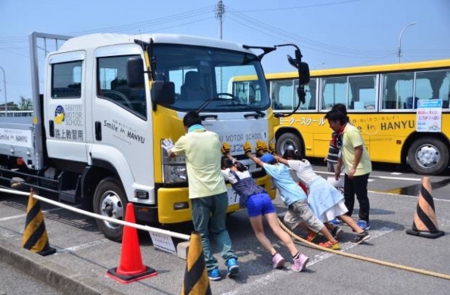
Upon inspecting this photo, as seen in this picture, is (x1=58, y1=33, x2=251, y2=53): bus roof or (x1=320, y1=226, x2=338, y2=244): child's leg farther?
(x1=320, y1=226, x2=338, y2=244): child's leg

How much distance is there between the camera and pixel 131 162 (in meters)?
5.14

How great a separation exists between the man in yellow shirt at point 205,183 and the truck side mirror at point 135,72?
738 millimetres

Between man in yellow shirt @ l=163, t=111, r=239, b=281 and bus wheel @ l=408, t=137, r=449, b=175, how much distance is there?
823 centimetres

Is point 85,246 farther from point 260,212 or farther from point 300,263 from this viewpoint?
point 300,263

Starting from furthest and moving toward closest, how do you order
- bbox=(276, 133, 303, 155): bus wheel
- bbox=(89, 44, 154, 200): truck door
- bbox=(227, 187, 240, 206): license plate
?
bbox=(276, 133, 303, 155): bus wheel < bbox=(227, 187, 240, 206): license plate < bbox=(89, 44, 154, 200): truck door

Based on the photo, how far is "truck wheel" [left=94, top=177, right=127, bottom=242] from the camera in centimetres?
544

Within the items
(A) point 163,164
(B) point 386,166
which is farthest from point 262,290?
(B) point 386,166

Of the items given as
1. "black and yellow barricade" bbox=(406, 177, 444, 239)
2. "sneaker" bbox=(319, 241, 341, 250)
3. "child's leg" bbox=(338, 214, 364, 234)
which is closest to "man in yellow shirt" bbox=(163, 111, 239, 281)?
"sneaker" bbox=(319, 241, 341, 250)

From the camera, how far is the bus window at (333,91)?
41.0 ft

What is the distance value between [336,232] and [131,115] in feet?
9.58

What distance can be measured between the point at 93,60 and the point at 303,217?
325 centimetres

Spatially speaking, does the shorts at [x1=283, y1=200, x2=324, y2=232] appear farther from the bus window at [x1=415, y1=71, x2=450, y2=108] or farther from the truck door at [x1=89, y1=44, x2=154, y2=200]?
the bus window at [x1=415, y1=71, x2=450, y2=108]

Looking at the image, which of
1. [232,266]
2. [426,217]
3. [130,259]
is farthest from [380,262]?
[130,259]

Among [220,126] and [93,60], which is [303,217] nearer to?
[220,126]
